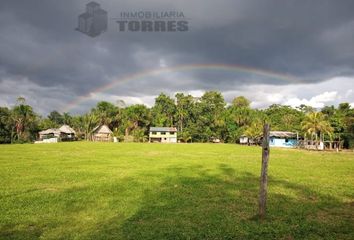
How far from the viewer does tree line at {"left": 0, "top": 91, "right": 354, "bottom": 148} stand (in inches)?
3214

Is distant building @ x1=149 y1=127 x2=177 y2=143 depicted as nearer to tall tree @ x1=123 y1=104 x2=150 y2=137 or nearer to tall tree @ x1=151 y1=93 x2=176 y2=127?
tall tree @ x1=123 y1=104 x2=150 y2=137

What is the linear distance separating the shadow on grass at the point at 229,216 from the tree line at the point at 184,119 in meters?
72.8

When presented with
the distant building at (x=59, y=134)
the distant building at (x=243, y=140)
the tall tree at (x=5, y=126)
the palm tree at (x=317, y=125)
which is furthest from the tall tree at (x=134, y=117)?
the palm tree at (x=317, y=125)

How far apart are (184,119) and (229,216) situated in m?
106

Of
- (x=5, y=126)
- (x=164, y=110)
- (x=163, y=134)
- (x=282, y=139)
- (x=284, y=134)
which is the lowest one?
(x=282, y=139)

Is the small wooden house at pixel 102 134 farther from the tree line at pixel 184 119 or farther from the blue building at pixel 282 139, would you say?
the blue building at pixel 282 139

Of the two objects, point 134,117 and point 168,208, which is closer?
point 168,208

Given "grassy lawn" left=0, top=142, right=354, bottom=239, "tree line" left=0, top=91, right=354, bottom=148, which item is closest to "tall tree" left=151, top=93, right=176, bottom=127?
"tree line" left=0, top=91, right=354, bottom=148

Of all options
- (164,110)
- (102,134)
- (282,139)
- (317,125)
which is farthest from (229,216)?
(164,110)

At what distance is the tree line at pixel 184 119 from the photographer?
268ft

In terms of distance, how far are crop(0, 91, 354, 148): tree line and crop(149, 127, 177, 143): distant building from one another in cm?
235

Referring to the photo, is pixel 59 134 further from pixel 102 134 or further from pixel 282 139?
pixel 282 139

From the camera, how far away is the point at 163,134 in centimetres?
10600

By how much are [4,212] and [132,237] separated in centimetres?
525
